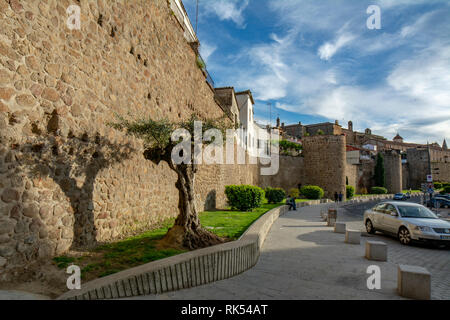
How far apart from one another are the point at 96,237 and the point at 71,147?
195cm

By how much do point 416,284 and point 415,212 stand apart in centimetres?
672

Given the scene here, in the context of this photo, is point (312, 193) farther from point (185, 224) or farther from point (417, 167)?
point (417, 167)

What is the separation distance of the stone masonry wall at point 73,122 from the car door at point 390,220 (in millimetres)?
8148

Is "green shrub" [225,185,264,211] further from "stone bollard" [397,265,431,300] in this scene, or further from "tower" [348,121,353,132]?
"tower" [348,121,353,132]

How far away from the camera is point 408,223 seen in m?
9.06

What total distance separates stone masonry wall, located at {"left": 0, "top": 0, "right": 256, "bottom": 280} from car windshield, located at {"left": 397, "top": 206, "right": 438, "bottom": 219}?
28.0 feet

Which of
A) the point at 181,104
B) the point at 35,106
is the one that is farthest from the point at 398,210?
the point at 35,106

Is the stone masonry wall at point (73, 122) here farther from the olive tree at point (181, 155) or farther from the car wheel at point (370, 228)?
the car wheel at point (370, 228)

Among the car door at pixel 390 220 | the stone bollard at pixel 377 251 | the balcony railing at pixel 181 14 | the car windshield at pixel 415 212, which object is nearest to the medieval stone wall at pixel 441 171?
the car windshield at pixel 415 212

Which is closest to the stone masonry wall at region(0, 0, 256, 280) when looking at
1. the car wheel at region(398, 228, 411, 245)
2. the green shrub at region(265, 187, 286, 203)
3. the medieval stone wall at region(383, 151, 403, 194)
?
the car wheel at region(398, 228, 411, 245)

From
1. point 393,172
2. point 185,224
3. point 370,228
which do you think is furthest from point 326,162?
point 185,224

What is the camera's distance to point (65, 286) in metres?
3.71

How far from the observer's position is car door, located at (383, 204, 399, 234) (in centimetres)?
966
